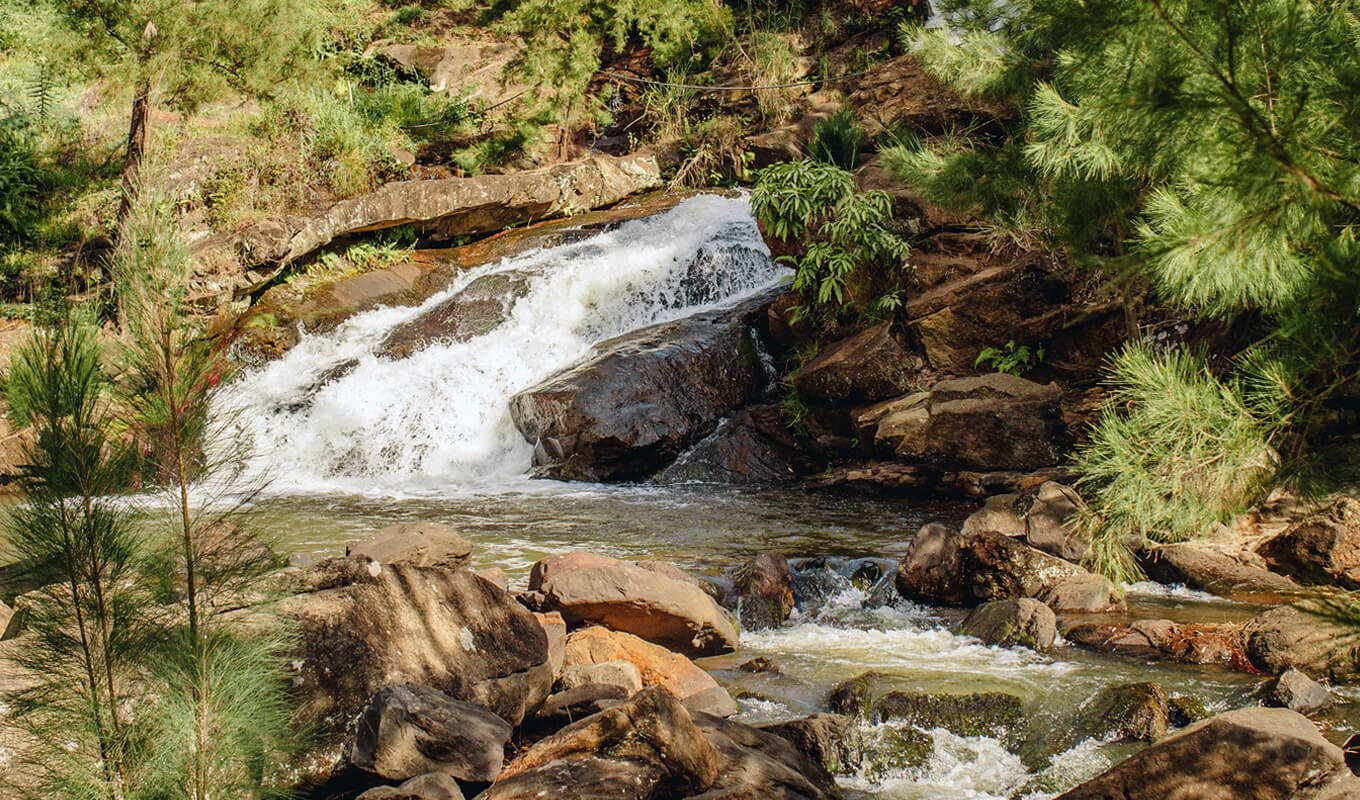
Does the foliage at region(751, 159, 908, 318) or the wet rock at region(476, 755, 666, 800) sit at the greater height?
the foliage at region(751, 159, 908, 318)

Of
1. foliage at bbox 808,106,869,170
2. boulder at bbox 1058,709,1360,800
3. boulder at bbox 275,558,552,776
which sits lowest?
boulder at bbox 1058,709,1360,800

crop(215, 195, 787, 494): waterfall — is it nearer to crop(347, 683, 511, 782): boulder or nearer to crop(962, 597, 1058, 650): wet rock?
Result: crop(962, 597, 1058, 650): wet rock

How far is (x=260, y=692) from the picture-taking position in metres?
2.53

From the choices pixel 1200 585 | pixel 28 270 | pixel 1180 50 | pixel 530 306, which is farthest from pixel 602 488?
pixel 28 270

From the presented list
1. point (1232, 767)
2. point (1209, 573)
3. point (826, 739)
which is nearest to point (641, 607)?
point (826, 739)

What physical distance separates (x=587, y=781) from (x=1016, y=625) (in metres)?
3.01

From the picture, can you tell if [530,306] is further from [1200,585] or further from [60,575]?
[60,575]

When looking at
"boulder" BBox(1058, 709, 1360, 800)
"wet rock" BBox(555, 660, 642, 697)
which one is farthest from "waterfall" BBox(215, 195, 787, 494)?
"boulder" BBox(1058, 709, 1360, 800)

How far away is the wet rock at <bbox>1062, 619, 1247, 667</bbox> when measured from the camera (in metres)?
4.75

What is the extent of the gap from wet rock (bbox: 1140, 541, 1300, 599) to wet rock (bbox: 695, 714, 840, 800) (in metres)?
3.35

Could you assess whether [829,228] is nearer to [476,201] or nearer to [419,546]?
[476,201]

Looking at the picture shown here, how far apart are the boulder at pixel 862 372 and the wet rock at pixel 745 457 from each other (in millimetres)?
630

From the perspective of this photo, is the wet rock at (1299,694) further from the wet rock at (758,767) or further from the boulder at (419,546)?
the boulder at (419,546)

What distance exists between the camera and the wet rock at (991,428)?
8766 millimetres
